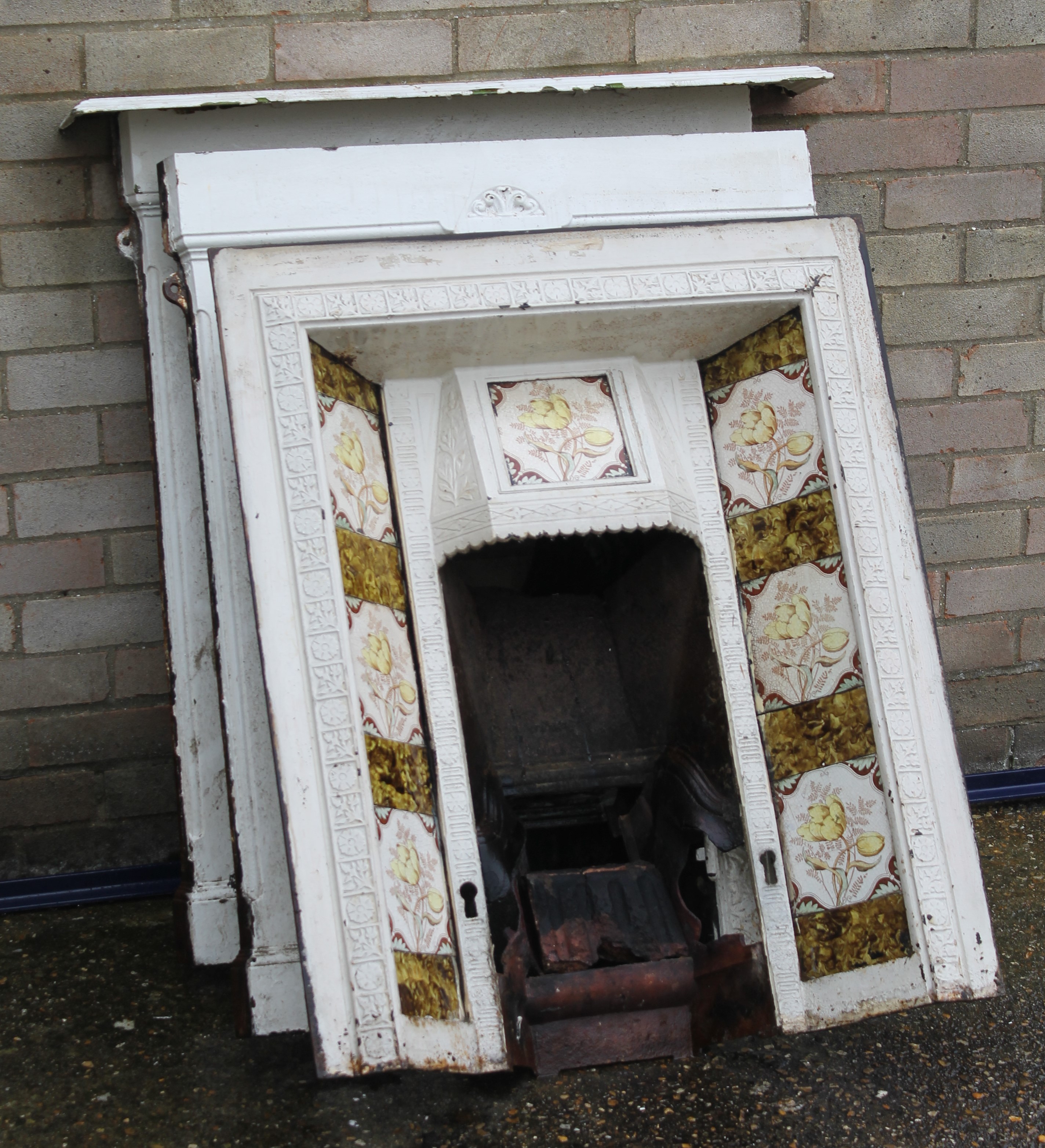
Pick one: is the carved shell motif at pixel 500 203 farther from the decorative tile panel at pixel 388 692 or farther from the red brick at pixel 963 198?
the red brick at pixel 963 198

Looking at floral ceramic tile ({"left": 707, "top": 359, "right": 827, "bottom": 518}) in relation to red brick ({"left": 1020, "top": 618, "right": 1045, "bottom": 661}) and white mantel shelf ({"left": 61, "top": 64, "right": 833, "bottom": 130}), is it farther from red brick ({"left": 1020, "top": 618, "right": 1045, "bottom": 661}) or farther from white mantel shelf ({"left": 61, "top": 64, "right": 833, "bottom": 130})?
red brick ({"left": 1020, "top": 618, "right": 1045, "bottom": 661})

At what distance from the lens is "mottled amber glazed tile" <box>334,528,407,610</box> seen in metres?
1.62

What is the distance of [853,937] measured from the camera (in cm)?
167

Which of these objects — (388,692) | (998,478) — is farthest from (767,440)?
(998,478)

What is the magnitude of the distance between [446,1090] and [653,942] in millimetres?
389

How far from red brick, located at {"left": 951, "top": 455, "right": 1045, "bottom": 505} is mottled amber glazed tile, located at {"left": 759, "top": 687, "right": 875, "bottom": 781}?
101cm

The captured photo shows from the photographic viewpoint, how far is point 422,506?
5.76ft

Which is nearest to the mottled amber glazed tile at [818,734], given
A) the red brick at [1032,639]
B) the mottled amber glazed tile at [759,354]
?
the mottled amber glazed tile at [759,354]

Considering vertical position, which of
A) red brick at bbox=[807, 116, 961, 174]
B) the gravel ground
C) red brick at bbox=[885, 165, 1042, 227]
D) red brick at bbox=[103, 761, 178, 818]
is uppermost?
red brick at bbox=[807, 116, 961, 174]

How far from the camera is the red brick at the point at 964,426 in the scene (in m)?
2.47

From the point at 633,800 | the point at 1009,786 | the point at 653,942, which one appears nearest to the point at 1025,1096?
the point at 653,942

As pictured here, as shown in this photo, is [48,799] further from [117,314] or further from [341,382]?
[341,382]

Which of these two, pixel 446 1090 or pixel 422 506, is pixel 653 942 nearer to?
pixel 446 1090

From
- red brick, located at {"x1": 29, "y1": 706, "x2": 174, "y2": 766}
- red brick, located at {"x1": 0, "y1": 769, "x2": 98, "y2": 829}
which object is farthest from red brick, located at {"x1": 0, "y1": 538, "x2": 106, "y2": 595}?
red brick, located at {"x1": 0, "y1": 769, "x2": 98, "y2": 829}
